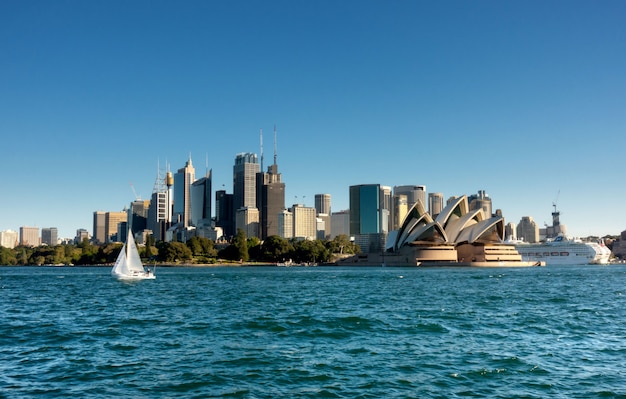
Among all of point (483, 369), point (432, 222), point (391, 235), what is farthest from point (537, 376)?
point (391, 235)

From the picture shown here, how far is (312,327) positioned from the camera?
25.3 m

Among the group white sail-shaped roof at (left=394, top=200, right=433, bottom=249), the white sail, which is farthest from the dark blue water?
white sail-shaped roof at (left=394, top=200, right=433, bottom=249)

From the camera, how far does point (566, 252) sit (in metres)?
152

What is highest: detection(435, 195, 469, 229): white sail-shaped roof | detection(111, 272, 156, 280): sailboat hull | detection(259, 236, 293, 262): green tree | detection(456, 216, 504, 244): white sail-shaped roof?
detection(435, 195, 469, 229): white sail-shaped roof

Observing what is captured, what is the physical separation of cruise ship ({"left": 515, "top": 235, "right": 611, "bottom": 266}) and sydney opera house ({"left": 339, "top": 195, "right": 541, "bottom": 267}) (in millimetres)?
17169

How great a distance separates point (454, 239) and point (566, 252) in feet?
117

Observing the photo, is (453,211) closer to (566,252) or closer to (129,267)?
(566,252)

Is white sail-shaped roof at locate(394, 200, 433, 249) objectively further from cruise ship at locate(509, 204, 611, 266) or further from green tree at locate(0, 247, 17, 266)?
green tree at locate(0, 247, 17, 266)

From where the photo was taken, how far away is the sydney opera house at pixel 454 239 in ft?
438

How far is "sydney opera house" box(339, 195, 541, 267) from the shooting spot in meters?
134

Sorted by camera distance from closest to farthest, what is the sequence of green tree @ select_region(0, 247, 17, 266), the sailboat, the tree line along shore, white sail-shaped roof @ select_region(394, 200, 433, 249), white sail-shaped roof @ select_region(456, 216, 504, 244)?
the sailboat < white sail-shaped roof @ select_region(456, 216, 504, 244) < white sail-shaped roof @ select_region(394, 200, 433, 249) < the tree line along shore < green tree @ select_region(0, 247, 17, 266)

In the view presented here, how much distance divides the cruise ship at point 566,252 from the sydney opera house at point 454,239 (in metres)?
17.2

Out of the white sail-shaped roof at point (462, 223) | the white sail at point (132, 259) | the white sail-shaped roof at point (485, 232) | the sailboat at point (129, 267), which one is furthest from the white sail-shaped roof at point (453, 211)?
the sailboat at point (129, 267)

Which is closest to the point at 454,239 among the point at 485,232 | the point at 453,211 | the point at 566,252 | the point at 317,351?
the point at 453,211
